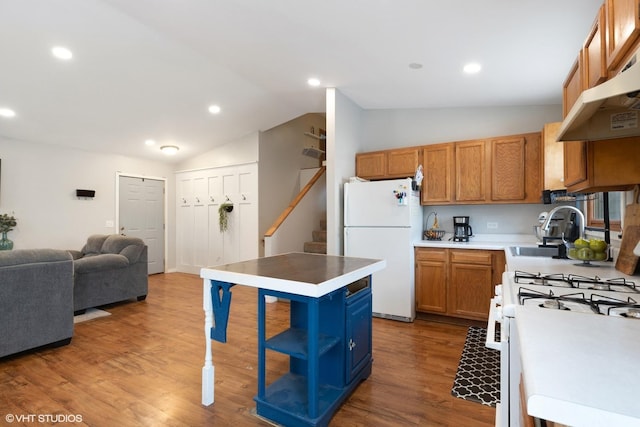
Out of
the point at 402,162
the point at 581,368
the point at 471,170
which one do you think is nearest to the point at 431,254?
the point at 471,170

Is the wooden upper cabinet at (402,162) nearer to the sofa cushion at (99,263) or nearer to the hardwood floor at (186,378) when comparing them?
the hardwood floor at (186,378)

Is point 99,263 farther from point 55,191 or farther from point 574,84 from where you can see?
point 574,84

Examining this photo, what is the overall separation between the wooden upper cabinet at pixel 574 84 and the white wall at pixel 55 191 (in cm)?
676

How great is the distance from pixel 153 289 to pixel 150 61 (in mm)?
3582

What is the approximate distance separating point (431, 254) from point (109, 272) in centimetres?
411

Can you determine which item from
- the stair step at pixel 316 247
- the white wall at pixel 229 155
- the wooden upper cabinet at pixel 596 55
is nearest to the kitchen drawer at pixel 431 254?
the stair step at pixel 316 247

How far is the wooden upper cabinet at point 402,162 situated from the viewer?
416 centimetres

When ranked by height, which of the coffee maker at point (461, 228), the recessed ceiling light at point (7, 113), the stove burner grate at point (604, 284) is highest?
the recessed ceiling light at point (7, 113)

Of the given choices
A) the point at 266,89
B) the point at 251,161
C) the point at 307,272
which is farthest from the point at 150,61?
the point at 307,272

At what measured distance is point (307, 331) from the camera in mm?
2146

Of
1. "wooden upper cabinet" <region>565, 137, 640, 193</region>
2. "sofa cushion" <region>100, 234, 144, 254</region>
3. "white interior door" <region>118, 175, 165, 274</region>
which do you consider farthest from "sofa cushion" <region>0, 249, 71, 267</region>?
"wooden upper cabinet" <region>565, 137, 640, 193</region>

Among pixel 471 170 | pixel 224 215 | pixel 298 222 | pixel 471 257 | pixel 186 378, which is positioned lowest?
pixel 186 378

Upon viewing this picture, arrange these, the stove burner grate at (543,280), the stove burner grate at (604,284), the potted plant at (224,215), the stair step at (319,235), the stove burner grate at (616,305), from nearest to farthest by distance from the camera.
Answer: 1. the stove burner grate at (616,305)
2. the stove burner grate at (604,284)
3. the stove burner grate at (543,280)
4. the stair step at (319,235)
5. the potted plant at (224,215)

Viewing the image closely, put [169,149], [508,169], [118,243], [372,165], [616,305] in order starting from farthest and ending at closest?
[169,149]
[118,243]
[372,165]
[508,169]
[616,305]
